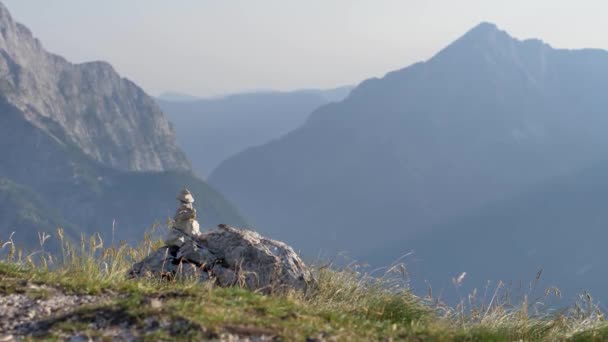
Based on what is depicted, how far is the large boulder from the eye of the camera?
37.2 feet

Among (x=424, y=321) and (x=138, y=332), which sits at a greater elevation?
(x=138, y=332)

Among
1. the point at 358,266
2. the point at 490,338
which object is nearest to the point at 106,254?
the point at 358,266

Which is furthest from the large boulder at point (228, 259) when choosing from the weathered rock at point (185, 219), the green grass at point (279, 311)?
the green grass at point (279, 311)

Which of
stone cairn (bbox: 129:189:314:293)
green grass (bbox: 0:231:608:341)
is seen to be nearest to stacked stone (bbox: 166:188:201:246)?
stone cairn (bbox: 129:189:314:293)

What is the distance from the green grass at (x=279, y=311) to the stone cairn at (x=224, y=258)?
0.48 m

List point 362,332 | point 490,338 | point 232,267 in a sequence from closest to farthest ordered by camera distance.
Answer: point 362,332 < point 490,338 < point 232,267

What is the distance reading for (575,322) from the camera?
9945 millimetres

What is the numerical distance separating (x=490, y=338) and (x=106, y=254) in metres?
6.44

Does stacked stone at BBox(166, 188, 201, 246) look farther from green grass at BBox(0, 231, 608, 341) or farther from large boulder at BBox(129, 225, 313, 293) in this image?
green grass at BBox(0, 231, 608, 341)

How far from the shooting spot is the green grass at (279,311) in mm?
6652

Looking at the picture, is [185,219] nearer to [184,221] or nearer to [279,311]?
[184,221]

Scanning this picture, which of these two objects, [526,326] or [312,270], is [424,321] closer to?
[526,326]

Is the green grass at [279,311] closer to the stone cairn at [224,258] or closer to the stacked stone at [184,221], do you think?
the stone cairn at [224,258]

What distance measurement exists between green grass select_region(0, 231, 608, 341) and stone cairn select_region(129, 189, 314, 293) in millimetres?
478
